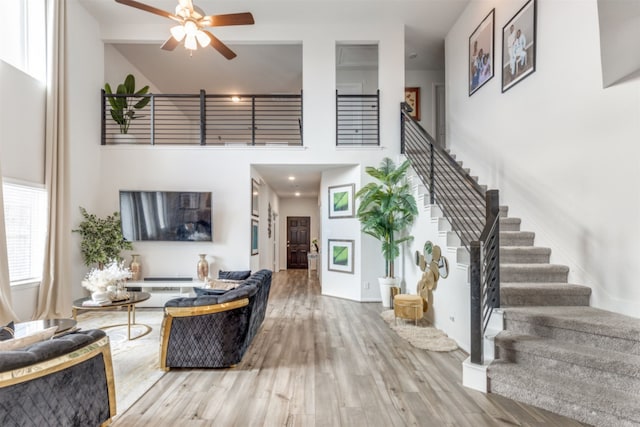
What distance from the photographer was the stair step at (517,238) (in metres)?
3.98

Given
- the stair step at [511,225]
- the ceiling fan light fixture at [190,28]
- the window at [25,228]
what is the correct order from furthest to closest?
the stair step at [511,225] → the window at [25,228] → the ceiling fan light fixture at [190,28]

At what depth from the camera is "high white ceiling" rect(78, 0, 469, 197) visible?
219 inches

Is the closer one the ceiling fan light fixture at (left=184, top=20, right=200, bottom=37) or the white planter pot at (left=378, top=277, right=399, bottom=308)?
the ceiling fan light fixture at (left=184, top=20, right=200, bottom=37)

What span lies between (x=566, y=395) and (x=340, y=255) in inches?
170

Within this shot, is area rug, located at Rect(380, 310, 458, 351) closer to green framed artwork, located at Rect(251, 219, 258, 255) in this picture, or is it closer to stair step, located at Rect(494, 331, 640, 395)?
stair step, located at Rect(494, 331, 640, 395)

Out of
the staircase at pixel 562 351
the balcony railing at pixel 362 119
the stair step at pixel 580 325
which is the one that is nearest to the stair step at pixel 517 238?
the staircase at pixel 562 351

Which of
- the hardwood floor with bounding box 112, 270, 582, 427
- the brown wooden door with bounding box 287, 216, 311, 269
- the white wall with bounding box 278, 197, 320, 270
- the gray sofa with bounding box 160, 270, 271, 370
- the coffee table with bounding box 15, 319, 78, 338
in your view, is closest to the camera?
the hardwood floor with bounding box 112, 270, 582, 427

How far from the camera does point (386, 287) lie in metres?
5.44

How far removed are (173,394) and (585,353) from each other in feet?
10.8

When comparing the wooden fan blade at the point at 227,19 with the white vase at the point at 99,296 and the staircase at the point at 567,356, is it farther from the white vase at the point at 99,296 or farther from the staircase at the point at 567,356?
the staircase at the point at 567,356

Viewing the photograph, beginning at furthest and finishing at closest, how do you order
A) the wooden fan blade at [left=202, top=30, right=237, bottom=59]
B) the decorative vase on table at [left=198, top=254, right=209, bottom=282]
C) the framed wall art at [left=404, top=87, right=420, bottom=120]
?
the framed wall art at [left=404, top=87, right=420, bottom=120] < the decorative vase on table at [left=198, top=254, right=209, bottom=282] < the wooden fan blade at [left=202, top=30, right=237, bottom=59]

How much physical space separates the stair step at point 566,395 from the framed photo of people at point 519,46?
3.67m

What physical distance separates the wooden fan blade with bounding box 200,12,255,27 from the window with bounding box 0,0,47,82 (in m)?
2.91

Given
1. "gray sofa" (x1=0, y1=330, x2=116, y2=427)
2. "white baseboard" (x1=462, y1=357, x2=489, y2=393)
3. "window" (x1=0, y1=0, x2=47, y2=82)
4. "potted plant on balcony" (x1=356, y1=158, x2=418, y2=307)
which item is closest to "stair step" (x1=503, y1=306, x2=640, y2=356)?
"white baseboard" (x1=462, y1=357, x2=489, y2=393)
